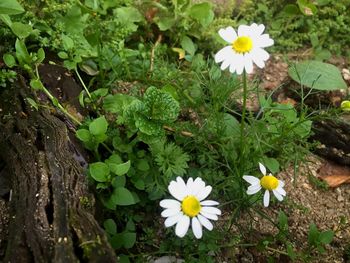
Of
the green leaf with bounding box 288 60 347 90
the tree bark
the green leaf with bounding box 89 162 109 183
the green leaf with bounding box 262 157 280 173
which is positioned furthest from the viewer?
the green leaf with bounding box 288 60 347 90

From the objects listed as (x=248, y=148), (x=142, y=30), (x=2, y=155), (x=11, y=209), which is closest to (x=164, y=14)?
(x=142, y=30)

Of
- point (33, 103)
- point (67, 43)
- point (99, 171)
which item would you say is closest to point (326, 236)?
point (99, 171)

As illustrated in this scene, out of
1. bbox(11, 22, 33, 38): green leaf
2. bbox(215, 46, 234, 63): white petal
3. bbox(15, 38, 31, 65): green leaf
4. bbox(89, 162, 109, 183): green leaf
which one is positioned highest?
bbox(215, 46, 234, 63): white petal

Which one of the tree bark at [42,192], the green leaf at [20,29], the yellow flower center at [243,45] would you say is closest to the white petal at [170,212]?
the tree bark at [42,192]

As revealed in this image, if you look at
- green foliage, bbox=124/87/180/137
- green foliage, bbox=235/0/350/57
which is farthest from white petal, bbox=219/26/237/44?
green foliage, bbox=235/0/350/57

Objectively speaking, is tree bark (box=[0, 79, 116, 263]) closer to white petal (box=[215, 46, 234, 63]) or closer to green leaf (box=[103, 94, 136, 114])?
green leaf (box=[103, 94, 136, 114])

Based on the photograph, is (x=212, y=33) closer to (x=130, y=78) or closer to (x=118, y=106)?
(x=130, y=78)
